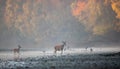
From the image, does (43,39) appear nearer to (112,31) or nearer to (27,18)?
(27,18)

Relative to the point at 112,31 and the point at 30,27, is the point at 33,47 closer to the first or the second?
the point at 30,27

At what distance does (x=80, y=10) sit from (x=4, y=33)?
1981 cm

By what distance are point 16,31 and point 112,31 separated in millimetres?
23977

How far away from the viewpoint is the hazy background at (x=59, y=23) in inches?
3002

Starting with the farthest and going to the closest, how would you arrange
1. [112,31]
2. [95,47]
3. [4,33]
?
[4,33] < [95,47] < [112,31]

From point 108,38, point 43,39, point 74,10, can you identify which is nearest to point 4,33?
point 43,39

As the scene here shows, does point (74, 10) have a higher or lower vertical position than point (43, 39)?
higher

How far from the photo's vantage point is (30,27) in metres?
83.4

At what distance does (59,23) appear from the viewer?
81.4 metres

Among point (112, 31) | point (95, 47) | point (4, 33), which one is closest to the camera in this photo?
point (112, 31)

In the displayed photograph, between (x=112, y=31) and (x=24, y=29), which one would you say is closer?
(x=112, y=31)

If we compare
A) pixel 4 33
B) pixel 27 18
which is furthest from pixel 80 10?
pixel 4 33

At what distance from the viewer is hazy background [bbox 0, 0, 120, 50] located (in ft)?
250

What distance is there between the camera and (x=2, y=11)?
83.4m
